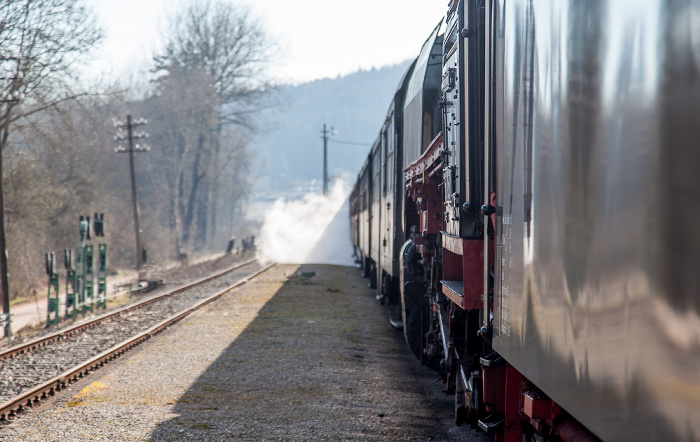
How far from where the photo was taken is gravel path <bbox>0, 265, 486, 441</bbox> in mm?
6203

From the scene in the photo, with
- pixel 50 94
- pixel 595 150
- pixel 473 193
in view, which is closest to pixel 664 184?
pixel 595 150

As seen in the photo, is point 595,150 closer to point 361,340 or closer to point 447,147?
point 447,147

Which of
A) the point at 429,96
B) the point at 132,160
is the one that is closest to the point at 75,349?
the point at 429,96

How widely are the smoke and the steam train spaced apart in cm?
2756

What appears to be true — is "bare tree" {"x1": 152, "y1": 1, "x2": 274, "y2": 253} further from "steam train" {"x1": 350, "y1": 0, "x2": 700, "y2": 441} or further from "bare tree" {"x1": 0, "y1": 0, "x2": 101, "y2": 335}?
"steam train" {"x1": 350, "y1": 0, "x2": 700, "y2": 441}

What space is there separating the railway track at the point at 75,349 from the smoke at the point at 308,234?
1645 centimetres

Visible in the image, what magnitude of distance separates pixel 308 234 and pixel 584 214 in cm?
3817

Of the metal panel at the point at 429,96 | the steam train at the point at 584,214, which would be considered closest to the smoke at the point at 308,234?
the metal panel at the point at 429,96

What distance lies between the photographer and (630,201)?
70.8 inches

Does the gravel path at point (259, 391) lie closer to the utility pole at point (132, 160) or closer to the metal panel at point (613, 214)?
the metal panel at point (613, 214)

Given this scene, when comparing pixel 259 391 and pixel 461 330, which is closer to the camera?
pixel 461 330

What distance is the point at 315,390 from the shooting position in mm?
7598

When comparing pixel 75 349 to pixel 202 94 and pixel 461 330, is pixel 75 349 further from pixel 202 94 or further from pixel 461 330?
pixel 202 94

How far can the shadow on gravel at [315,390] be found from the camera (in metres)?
6.13
